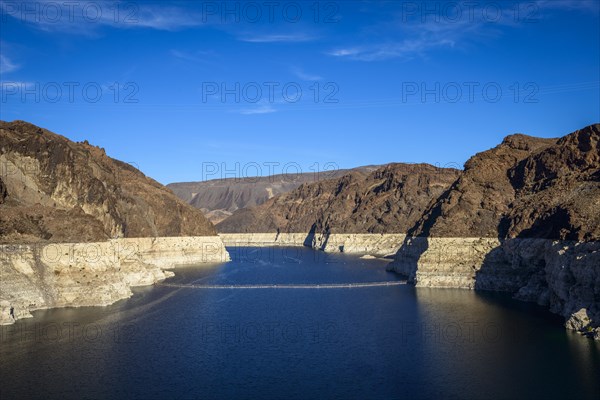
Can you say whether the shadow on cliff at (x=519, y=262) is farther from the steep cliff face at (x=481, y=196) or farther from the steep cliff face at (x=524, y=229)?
the steep cliff face at (x=481, y=196)

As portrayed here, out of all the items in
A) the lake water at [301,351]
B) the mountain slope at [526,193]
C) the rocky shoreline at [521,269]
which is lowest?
the lake water at [301,351]

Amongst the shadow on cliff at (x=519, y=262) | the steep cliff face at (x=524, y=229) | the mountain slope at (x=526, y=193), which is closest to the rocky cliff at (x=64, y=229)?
the steep cliff face at (x=524, y=229)

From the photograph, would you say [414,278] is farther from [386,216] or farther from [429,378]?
[386,216]

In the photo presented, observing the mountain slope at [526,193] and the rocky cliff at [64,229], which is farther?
the mountain slope at [526,193]

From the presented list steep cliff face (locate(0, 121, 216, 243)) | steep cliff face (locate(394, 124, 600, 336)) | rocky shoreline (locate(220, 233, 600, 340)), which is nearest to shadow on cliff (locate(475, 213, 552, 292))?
rocky shoreline (locate(220, 233, 600, 340))

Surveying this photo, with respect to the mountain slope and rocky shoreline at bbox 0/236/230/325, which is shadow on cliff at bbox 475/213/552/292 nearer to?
the mountain slope

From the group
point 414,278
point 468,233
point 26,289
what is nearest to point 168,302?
point 26,289
